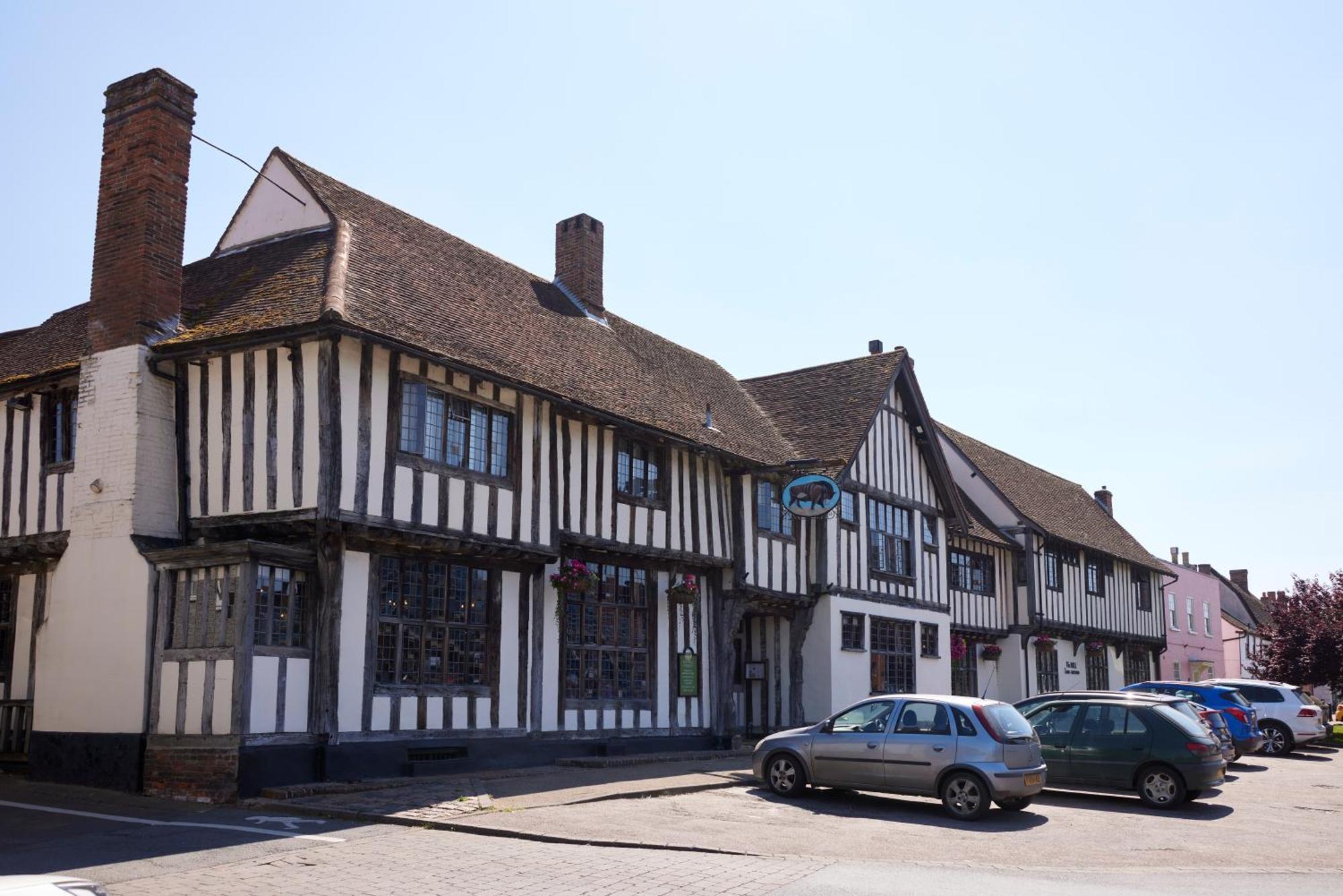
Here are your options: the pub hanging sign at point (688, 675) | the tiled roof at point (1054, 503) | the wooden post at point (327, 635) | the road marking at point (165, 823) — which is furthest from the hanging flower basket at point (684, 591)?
the tiled roof at point (1054, 503)

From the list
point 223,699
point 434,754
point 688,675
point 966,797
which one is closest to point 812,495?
point 688,675

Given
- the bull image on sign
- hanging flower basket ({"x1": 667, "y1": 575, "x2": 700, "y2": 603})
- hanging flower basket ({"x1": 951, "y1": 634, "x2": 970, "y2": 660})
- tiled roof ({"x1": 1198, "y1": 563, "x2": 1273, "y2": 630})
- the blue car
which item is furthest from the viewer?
tiled roof ({"x1": 1198, "y1": 563, "x2": 1273, "y2": 630})

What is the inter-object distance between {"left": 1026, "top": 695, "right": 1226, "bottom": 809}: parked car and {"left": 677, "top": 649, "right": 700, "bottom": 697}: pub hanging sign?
251 inches

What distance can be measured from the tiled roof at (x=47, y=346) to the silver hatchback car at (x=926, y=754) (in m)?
11.0

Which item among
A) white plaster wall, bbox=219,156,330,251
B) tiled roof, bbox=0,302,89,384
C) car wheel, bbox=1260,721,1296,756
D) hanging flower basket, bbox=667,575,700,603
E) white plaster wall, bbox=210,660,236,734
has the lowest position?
car wheel, bbox=1260,721,1296,756

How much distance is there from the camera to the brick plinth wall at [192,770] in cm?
1369

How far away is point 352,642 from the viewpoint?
15.1 m

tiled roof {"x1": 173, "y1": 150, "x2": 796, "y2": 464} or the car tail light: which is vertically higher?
tiled roof {"x1": 173, "y1": 150, "x2": 796, "y2": 464}

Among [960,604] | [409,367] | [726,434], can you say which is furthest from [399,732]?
[960,604]

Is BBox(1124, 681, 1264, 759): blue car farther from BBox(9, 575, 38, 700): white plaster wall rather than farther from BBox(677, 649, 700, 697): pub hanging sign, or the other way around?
BBox(9, 575, 38, 700): white plaster wall

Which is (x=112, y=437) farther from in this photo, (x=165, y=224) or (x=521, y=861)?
(x=521, y=861)

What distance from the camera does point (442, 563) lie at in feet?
54.5

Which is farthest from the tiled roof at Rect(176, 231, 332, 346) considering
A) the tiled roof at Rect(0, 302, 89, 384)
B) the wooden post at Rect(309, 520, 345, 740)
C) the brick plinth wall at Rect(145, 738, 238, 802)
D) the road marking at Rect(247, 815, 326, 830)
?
the road marking at Rect(247, 815, 326, 830)

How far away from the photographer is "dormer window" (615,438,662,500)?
773 inches
